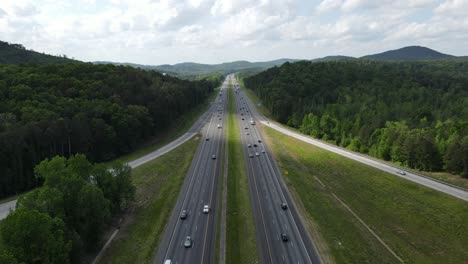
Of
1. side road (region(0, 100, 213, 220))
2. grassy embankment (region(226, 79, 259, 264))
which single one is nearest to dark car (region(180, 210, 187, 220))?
grassy embankment (region(226, 79, 259, 264))

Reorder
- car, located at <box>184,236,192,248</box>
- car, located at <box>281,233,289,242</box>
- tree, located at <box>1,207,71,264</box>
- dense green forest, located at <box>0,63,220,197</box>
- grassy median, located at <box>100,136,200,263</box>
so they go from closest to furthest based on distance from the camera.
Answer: tree, located at <box>1,207,71,264</box>, grassy median, located at <box>100,136,200,263</box>, car, located at <box>184,236,192,248</box>, car, located at <box>281,233,289,242</box>, dense green forest, located at <box>0,63,220,197</box>

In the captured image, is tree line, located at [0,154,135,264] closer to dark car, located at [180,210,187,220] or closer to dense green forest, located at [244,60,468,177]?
dark car, located at [180,210,187,220]

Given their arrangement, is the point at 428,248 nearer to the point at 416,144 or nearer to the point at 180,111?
the point at 416,144

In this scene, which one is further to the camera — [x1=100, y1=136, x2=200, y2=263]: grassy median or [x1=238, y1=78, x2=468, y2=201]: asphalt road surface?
[x1=238, y1=78, x2=468, y2=201]: asphalt road surface

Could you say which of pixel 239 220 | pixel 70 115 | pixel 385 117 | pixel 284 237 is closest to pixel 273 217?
pixel 239 220

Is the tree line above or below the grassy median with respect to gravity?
above

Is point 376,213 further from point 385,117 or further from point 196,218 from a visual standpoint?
point 385,117

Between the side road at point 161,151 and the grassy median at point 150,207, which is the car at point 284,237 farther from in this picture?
the side road at point 161,151

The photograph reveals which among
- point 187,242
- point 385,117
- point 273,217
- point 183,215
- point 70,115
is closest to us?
point 187,242
